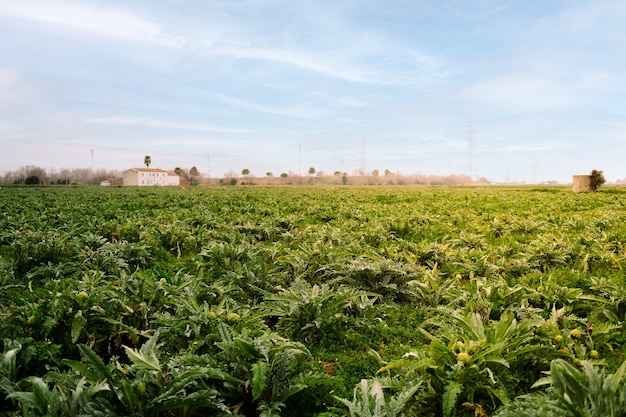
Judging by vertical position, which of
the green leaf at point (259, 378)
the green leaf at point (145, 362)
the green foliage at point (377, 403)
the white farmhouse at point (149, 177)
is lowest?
the green foliage at point (377, 403)

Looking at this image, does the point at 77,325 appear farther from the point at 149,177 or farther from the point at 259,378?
the point at 149,177

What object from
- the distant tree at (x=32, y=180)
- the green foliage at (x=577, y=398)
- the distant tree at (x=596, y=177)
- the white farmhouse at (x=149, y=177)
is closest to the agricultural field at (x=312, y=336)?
the green foliage at (x=577, y=398)

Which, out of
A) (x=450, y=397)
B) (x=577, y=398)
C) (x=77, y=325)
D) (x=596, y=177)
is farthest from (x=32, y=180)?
(x=577, y=398)

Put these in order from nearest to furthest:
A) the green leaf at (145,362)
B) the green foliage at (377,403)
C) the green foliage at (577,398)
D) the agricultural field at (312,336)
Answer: the green foliage at (577,398) < the green foliage at (377,403) < the agricultural field at (312,336) < the green leaf at (145,362)

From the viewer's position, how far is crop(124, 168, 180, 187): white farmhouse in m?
138

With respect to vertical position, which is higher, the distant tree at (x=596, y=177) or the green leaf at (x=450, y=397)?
the distant tree at (x=596, y=177)

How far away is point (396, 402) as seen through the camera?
122 inches

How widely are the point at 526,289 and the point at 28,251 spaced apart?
9187 millimetres

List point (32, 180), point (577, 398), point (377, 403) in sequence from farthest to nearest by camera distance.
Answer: point (32, 180) → point (377, 403) → point (577, 398)

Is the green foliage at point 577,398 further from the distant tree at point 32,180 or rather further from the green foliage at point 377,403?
the distant tree at point 32,180

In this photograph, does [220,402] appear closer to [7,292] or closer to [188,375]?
[188,375]

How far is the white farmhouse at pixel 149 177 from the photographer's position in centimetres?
13788

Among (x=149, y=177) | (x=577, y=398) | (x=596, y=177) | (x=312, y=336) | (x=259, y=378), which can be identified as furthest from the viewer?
(x=149, y=177)

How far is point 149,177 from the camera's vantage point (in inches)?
5620
